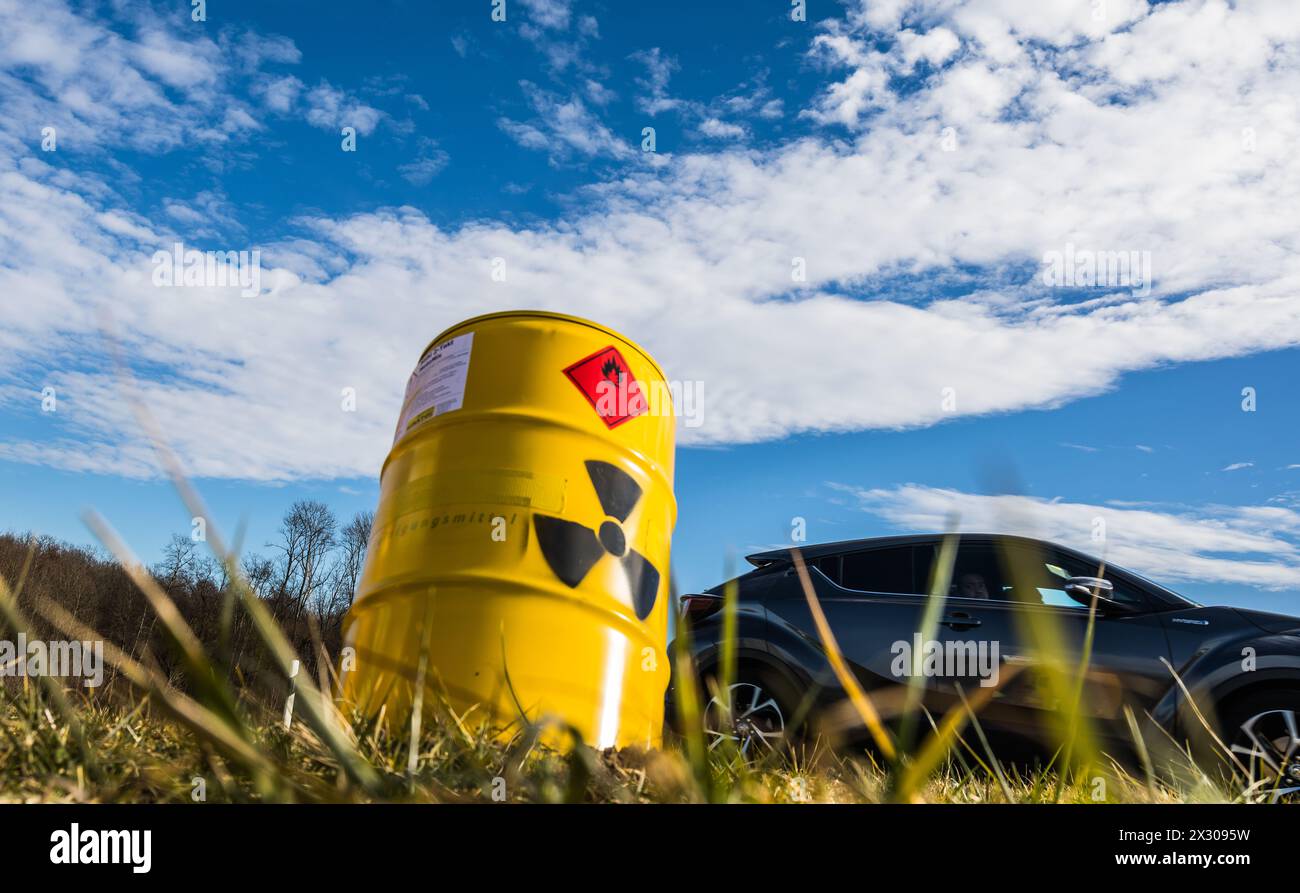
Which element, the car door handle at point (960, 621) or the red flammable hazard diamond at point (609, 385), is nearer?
the red flammable hazard diamond at point (609, 385)

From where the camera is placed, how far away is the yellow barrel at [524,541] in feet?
9.21

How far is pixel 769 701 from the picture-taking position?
17.5 feet

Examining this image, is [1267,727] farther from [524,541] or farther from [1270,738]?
[524,541]

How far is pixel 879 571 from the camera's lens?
19.2 feet

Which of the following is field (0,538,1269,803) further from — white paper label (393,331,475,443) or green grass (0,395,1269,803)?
white paper label (393,331,475,443)

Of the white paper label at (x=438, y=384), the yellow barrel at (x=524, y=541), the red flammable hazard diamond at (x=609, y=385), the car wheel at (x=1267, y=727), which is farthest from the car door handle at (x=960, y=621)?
the white paper label at (x=438, y=384)

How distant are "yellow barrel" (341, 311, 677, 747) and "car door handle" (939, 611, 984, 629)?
2863 millimetres

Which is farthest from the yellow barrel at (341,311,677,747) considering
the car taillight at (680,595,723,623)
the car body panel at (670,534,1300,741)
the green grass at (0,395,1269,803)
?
the car taillight at (680,595,723,623)

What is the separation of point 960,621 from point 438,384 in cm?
384

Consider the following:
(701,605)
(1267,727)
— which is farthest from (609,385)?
(1267,727)
